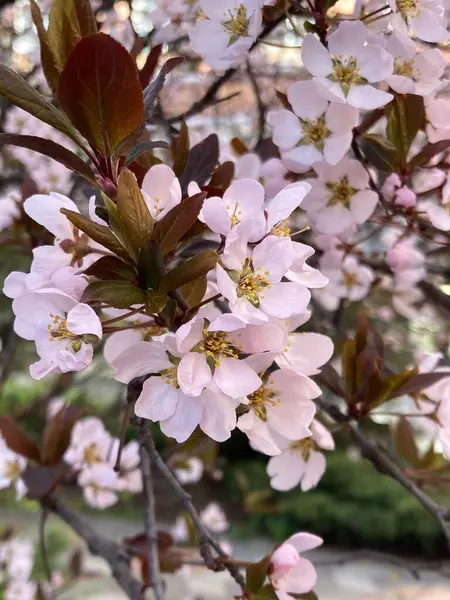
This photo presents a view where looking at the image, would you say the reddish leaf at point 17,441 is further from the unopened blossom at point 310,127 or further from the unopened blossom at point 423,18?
the unopened blossom at point 423,18

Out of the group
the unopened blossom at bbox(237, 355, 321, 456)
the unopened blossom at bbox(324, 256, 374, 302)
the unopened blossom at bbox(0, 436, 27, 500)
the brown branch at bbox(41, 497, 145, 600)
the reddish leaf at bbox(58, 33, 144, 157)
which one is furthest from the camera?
the unopened blossom at bbox(324, 256, 374, 302)

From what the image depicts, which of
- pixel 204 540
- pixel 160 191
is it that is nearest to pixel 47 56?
pixel 160 191

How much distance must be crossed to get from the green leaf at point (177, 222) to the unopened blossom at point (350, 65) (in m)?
0.21

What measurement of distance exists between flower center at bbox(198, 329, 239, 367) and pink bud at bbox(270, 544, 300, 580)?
9.2 inches

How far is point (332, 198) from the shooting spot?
646mm

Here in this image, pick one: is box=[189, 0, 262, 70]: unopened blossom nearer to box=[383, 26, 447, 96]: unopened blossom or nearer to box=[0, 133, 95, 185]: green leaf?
box=[383, 26, 447, 96]: unopened blossom

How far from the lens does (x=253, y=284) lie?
0.42 meters

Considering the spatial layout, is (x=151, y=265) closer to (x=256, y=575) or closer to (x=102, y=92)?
(x=102, y=92)

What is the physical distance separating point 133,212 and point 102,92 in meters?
0.09

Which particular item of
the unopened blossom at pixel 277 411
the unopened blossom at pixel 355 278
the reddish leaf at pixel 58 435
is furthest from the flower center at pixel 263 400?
the unopened blossom at pixel 355 278

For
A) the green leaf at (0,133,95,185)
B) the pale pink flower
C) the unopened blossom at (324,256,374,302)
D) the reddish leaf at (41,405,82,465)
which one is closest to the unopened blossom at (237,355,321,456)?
the green leaf at (0,133,95,185)

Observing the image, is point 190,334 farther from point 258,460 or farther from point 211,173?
point 258,460

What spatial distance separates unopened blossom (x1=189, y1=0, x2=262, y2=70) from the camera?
21.9 inches

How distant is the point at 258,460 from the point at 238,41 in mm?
4901
